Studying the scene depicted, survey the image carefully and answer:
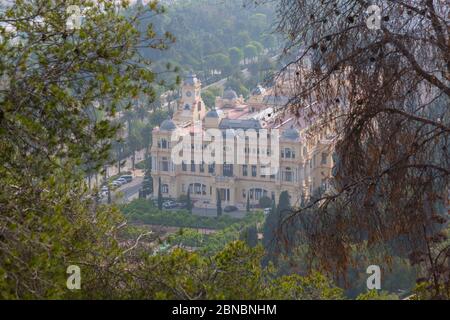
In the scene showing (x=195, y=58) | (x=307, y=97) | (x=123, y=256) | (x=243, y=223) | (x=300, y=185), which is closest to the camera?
(x=307, y=97)

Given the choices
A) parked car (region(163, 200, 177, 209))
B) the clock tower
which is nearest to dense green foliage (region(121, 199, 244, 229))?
parked car (region(163, 200, 177, 209))

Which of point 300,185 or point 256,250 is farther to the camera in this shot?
point 300,185

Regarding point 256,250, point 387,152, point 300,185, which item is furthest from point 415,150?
point 300,185

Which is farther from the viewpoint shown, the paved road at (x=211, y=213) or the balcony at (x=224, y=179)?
the balcony at (x=224, y=179)

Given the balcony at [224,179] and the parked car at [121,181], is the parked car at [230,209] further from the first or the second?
the parked car at [121,181]

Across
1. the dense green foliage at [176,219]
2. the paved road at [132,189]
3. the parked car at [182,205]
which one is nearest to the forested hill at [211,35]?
the paved road at [132,189]

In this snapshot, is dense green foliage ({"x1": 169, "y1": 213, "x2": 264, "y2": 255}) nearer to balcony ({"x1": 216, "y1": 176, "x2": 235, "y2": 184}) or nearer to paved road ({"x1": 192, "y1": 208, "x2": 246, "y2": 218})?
paved road ({"x1": 192, "y1": 208, "x2": 246, "y2": 218})

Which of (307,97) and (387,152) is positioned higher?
(307,97)

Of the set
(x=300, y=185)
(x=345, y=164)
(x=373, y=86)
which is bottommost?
(x=345, y=164)

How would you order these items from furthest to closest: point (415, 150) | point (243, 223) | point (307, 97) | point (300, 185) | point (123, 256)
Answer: point (300, 185) → point (243, 223) → point (123, 256) → point (307, 97) → point (415, 150)

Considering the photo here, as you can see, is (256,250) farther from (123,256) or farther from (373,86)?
(373,86)

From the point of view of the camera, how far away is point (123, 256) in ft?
17.6

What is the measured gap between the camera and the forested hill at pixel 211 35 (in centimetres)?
4347

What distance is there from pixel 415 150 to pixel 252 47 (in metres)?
41.6
